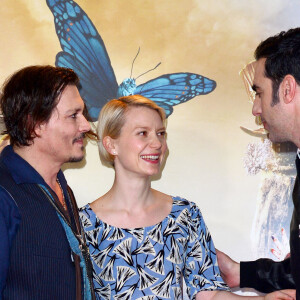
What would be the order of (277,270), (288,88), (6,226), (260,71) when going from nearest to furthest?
(6,226) → (288,88) → (260,71) → (277,270)

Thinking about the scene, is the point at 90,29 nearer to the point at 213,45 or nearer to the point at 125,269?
the point at 213,45

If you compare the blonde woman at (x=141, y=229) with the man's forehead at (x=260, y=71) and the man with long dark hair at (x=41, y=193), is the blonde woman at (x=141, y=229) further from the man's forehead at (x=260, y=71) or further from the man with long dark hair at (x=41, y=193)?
the man's forehead at (x=260, y=71)

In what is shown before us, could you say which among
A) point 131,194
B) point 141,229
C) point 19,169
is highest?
point 19,169

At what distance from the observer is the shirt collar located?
6.12ft

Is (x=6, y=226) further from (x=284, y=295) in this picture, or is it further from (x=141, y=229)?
(x=284, y=295)

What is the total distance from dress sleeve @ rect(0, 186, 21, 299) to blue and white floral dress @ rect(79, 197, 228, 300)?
583 mm

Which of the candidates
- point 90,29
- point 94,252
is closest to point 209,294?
point 94,252

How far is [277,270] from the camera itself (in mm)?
2410

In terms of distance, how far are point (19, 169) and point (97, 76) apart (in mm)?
1122

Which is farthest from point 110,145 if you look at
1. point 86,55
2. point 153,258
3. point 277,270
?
point 277,270

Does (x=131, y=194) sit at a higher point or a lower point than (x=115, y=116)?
lower

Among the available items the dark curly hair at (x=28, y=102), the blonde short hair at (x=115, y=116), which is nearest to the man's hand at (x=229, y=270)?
the blonde short hair at (x=115, y=116)

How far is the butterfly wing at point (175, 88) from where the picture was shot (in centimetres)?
286

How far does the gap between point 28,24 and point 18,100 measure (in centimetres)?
109
